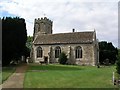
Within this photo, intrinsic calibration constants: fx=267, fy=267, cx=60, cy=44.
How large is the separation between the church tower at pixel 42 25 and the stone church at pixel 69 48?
1067 centimetres

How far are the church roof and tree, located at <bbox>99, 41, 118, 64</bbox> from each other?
46.9 feet

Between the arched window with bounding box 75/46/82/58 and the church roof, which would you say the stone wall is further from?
the church roof

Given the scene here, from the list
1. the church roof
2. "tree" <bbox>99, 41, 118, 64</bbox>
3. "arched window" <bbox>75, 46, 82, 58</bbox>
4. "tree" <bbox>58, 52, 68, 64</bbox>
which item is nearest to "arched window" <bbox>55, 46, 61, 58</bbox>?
the church roof

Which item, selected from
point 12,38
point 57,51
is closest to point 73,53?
point 57,51

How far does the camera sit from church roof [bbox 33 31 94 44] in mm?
56188

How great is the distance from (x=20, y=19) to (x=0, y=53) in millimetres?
10616

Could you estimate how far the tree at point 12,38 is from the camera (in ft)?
140

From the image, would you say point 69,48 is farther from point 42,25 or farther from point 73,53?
point 42,25

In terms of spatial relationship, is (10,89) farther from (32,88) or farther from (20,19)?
(20,19)

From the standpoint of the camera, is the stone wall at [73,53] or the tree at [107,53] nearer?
the stone wall at [73,53]

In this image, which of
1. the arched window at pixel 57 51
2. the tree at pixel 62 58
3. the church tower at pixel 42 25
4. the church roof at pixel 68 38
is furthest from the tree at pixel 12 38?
the church tower at pixel 42 25

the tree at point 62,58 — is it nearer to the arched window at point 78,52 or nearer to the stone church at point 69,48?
the stone church at point 69,48

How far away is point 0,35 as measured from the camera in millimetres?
41875

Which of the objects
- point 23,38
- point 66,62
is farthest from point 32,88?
point 66,62
